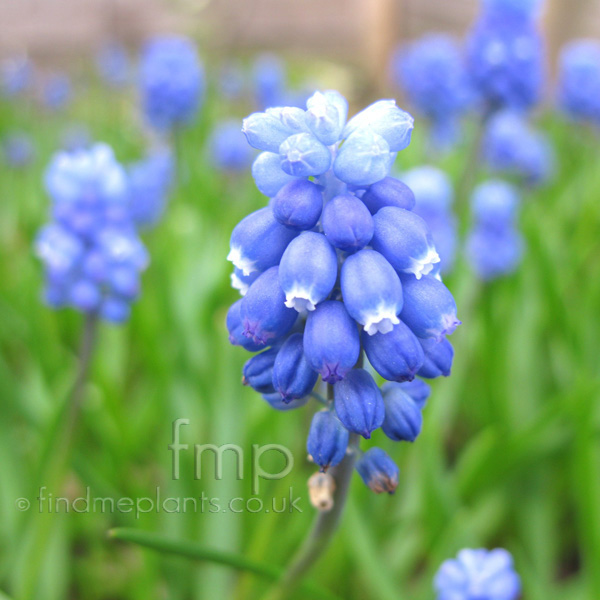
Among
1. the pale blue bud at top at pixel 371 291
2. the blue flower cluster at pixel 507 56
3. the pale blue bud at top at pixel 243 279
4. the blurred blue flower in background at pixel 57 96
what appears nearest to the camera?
the pale blue bud at top at pixel 371 291

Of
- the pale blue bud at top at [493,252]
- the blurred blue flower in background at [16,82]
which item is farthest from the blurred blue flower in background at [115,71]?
the pale blue bud at top at [493,252]

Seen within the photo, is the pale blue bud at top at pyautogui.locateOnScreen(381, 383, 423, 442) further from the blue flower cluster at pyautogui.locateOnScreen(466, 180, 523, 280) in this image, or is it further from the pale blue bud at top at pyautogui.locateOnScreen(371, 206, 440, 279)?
the blue flower cluster at pyautogui.locateOnScreen(466, 180, 523, 280)

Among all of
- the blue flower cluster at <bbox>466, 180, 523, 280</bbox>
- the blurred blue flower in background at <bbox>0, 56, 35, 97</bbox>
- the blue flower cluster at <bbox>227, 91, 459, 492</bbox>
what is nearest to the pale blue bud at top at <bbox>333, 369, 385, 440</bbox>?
the blue flower cluster at <bbox>227, 91, 459, 492</bbox>

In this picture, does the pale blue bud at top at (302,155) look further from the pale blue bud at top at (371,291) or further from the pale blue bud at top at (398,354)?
the pale blue bud at top at (398,354)

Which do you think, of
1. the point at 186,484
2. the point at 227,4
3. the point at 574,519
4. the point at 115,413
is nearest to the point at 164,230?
the point at 115,413

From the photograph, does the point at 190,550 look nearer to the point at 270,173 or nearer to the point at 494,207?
the point at 270,173

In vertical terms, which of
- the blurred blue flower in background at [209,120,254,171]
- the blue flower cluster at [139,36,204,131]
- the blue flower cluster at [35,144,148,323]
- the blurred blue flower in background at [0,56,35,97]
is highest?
the blurred blue flower in background at [0,56,35,97]
